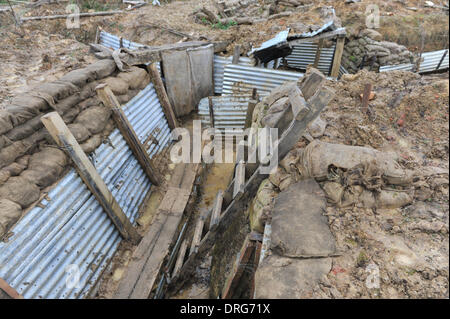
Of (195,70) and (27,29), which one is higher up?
(27,29)

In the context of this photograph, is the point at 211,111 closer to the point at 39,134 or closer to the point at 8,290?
the point at 39,134

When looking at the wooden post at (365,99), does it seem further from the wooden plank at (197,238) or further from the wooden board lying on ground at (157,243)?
the wooden board lying on ground at (157,243)

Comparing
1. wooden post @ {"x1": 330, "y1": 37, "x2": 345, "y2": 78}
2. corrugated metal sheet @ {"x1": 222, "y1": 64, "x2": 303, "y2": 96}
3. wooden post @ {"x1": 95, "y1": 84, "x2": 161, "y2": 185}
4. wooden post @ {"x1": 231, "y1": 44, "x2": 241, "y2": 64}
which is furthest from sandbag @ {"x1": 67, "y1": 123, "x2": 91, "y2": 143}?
wooden post @ {"x1": 330, "y1": 37, "x2": 345, "y2": 78}

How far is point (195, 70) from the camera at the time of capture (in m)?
6.53

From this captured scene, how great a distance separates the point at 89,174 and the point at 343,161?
326 cm

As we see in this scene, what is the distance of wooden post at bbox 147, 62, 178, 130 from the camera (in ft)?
18.2

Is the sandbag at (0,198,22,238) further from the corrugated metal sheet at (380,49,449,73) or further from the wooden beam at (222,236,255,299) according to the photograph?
the corrugated metal sheet at (380,49,449,73)

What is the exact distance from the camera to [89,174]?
3.35m

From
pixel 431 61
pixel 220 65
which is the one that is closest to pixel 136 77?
pixel 220 65

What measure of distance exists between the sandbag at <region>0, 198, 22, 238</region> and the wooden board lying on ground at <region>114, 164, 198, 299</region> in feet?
5.41

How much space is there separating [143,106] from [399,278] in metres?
5.02
